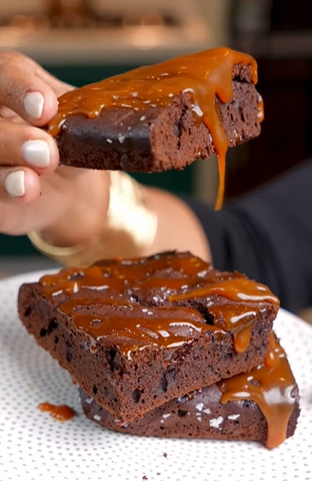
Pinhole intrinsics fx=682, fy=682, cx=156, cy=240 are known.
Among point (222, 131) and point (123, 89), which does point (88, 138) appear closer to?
point (123, 89)

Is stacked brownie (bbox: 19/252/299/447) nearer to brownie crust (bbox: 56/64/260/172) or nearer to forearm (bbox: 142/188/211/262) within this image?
brownie crust (bbox: 56/64/260/172)

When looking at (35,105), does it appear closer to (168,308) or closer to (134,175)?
(168,308)

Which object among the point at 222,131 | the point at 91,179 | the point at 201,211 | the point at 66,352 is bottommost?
the point at 201,211

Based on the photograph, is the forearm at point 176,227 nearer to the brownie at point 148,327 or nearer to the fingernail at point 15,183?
the brownie at point 148,327

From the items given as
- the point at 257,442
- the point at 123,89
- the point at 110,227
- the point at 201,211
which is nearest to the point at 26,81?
the point at 123,89

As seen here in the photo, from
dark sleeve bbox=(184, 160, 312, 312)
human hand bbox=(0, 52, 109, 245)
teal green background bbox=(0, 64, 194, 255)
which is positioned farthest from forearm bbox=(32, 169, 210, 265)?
teal green background bbox=(0, 64, 194, 255)

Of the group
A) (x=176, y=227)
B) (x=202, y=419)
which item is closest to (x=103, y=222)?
(x=176, y=227)
